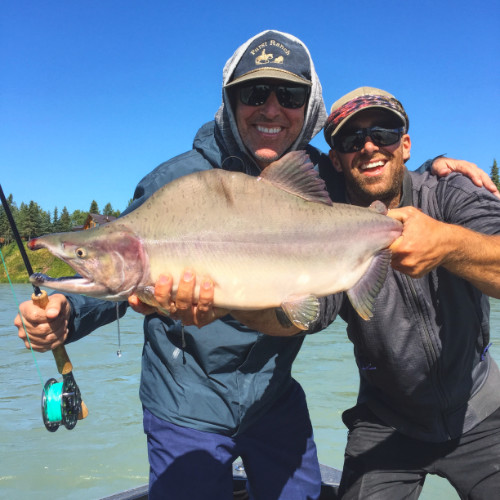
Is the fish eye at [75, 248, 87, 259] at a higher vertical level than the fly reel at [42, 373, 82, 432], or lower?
higher

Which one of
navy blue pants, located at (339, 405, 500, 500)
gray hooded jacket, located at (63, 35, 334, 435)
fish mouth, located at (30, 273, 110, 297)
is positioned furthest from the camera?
navy blue pants, located at (339, 405, 500, 500)

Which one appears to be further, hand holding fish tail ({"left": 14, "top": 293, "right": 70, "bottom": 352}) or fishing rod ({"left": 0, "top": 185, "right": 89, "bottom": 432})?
fishing rod ({"left": 0, "top": 185, "right": 89, "bottom": 432})

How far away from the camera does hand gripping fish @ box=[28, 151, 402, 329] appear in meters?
2.57

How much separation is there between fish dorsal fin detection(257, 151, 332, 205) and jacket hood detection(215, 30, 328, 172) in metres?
0.98

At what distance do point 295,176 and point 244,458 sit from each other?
2.39m

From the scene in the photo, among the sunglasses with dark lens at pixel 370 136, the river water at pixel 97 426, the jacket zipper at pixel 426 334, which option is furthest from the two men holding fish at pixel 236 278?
the river water at pixel 97 426

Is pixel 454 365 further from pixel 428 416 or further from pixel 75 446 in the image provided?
pixel 75 446

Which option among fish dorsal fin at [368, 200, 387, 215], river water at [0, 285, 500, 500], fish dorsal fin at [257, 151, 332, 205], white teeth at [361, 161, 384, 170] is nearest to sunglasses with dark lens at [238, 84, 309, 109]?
white teeth at [361, 161, 384, 170]

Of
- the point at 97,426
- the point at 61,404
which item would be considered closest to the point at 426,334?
the point at 61,404

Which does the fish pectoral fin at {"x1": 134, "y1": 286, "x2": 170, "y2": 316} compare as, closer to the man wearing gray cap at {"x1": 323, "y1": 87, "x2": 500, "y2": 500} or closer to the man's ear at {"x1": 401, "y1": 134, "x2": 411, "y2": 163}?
the man wearing gray cap at {"x1": 323, "y1": 87, "x2": 500, "y2": 500}

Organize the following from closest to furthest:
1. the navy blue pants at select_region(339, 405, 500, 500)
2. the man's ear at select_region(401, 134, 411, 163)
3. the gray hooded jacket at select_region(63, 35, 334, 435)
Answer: the gray hooded jacket at select_region(63, 35, 334, 435) → the navy blue pants at select_region(339, 405, 500, 500) → the man's ear at select_region(401, 134, 411, 163)

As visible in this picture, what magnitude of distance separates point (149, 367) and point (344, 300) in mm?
1567

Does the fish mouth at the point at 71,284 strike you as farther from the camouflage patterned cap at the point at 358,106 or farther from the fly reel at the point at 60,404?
the camouflage patterned cap at the point at 358,106

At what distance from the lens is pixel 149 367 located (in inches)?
150
